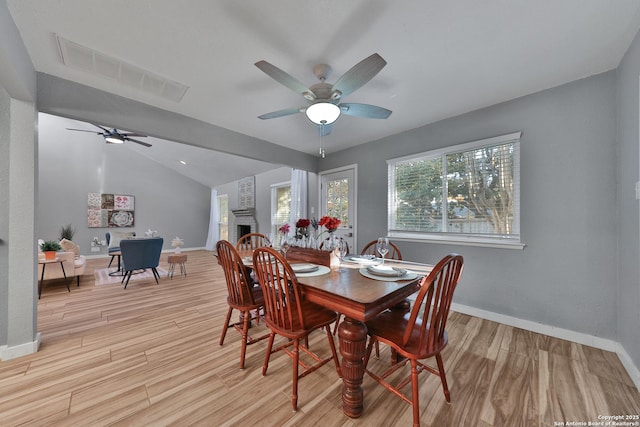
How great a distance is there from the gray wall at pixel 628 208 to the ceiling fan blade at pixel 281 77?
2333 mm

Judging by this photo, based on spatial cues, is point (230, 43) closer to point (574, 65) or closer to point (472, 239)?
point (574, 65)

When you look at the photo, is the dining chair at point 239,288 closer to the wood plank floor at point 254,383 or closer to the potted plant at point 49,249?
the wood plank floor at point 254,383

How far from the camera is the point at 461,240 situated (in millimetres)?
2697

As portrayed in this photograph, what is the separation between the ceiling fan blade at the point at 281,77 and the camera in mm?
1473

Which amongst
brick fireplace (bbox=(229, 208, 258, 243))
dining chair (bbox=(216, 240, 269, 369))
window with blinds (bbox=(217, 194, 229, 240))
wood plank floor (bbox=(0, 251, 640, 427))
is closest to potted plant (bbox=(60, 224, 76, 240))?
window with blinds (bbox=(217, 194, 229, 240))

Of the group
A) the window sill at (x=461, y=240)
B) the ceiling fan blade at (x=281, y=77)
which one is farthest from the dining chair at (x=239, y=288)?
the window sill at (x=461, y=240)

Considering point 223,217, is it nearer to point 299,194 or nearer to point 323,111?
point 299,194

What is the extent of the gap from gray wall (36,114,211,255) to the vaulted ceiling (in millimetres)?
5856

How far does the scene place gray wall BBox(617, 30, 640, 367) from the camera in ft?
5.23

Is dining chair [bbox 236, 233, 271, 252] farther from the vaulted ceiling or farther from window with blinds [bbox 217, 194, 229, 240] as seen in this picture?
window with blinds [bbox 217, 194, 229, 240]

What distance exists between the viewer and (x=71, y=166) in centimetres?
612

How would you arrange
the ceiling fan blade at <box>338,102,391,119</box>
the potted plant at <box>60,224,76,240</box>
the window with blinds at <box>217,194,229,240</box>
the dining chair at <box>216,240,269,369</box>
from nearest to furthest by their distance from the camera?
the dining chair at <box>216,240,269,369</box> → the ceiling fan blade at <box>338,102,391,119</box> → the potted plant at <box>60,224,76,240</box> → the window with blinds at <box>217,194,229,240</box>

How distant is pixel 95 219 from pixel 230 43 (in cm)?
750

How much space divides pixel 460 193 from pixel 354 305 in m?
2.32
